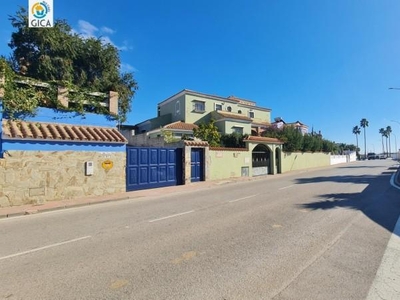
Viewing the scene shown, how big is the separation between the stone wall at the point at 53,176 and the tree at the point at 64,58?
4.92m

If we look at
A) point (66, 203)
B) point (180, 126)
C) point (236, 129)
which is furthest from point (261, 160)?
point (66, 203)

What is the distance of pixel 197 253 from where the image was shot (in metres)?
4.78

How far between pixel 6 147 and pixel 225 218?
29.8 ft

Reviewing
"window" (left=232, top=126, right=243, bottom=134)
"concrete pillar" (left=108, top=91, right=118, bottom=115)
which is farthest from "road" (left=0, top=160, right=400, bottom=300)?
"window" (left=232, top=126, right=243, bottom=134)

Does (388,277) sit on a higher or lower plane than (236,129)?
lower

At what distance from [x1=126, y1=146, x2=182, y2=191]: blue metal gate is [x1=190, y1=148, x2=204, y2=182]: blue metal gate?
1.09 meters

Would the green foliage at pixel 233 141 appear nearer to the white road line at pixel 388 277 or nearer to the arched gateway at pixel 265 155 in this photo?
the arched gateway at pixel 265 155

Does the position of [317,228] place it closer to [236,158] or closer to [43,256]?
[43,256]

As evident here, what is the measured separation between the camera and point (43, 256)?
4801 millimetres

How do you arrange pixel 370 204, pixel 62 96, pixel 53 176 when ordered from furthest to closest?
pixel 62 96
pixel 53 176
pixel 370 204

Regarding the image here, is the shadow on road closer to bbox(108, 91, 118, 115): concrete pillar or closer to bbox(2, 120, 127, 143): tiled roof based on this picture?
bbox(2, 120, 127, 143): tiled roof

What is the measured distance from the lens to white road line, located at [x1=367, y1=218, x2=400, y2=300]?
3354mm

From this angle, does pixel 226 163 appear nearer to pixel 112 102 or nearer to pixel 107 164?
pixel 112 102

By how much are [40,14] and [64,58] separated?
15.3 ft
